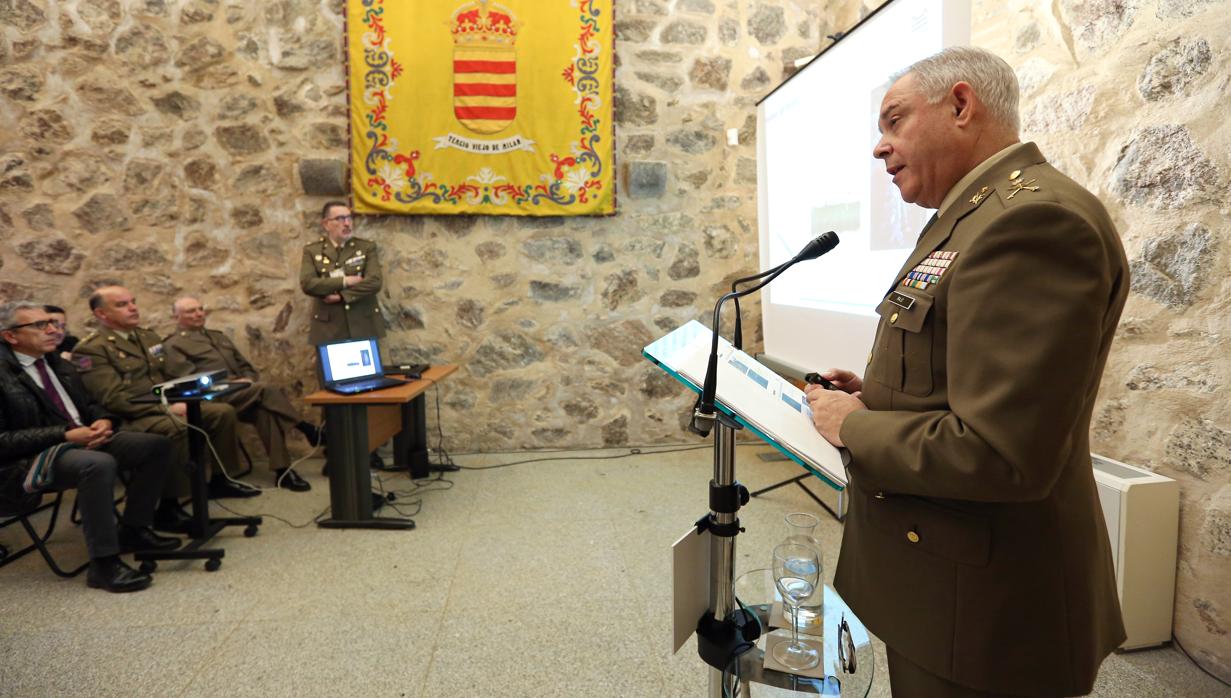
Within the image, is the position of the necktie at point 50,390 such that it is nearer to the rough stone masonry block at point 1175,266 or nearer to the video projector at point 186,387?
the video projector at point 186,387

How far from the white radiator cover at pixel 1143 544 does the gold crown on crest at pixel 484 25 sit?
3.56m

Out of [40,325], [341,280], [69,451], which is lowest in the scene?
[69,451]

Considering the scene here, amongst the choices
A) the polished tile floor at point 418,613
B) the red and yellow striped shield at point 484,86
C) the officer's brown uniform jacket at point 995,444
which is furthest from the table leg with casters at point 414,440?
the officer's brown uniform jacket at point 995,444

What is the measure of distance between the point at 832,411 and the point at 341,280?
3288mm

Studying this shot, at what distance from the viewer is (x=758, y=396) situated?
2.79 ft

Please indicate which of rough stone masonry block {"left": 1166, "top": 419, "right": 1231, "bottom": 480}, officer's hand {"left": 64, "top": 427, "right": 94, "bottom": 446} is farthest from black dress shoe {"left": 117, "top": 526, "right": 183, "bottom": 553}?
rough stone masonry block {"left": 1166, "top": 419, "right": 1231, "bottom": 480}

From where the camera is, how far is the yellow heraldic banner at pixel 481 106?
3.68 m

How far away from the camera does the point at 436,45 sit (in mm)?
3684

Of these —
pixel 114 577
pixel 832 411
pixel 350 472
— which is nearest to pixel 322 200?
pixel 350 472

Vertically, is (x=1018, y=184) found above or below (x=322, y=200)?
below

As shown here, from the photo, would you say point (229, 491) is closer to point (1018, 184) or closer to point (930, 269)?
point (930, 269)

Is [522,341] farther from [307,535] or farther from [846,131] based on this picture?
[846,131]

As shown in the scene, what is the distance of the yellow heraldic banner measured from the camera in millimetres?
3678

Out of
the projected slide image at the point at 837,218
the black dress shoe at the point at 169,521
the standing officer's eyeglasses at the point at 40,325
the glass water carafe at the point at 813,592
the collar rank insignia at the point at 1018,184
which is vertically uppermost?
the projected slide image at the point at 837,218
